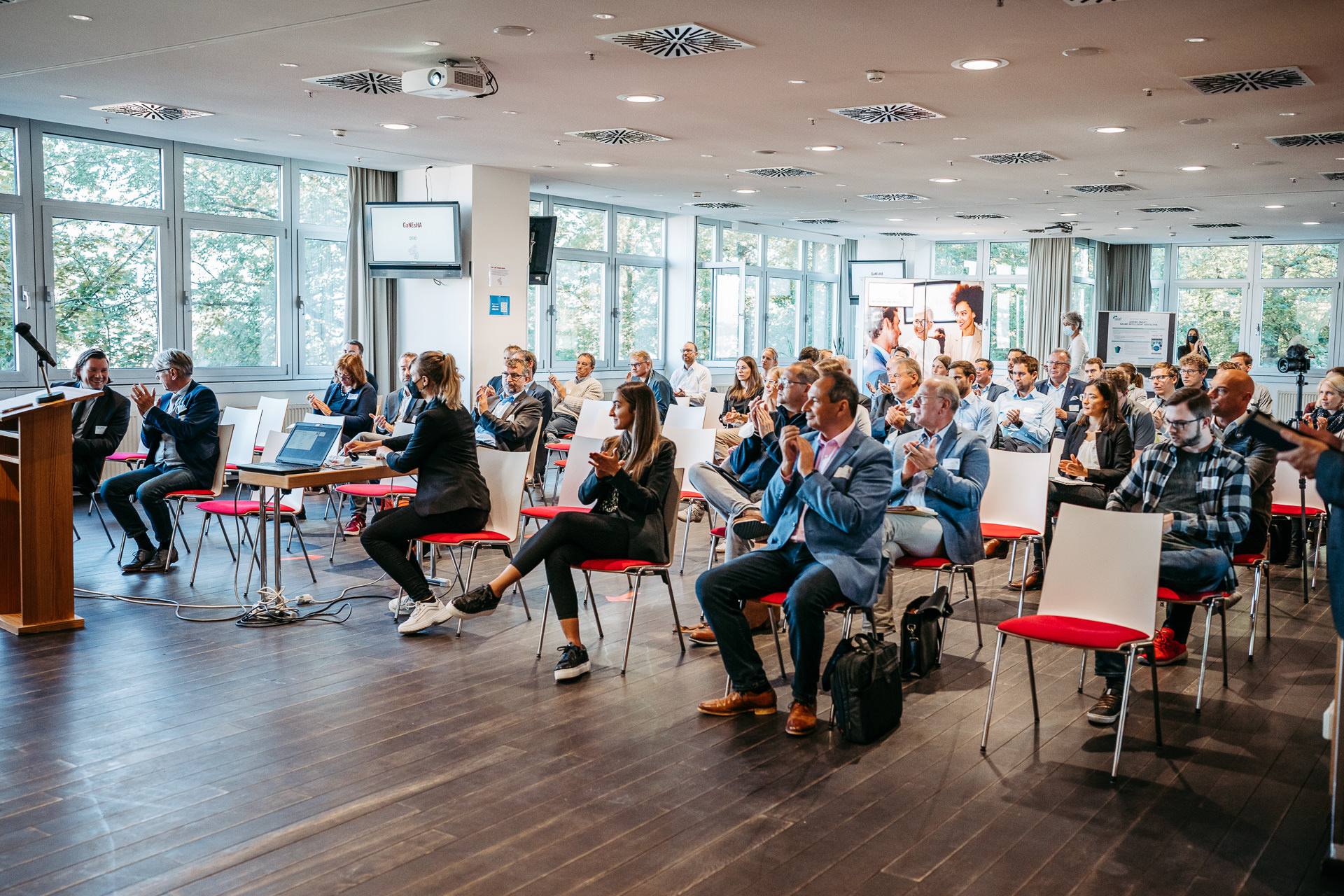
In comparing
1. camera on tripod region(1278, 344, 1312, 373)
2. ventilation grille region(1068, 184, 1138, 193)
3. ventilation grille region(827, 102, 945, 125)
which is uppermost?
ventilation grille region(1068, 184, 1138, 193)

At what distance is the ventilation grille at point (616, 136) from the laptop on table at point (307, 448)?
14.1ft

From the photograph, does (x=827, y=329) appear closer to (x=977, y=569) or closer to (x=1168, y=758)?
(x=977, y=569)

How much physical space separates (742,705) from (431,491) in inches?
79.6

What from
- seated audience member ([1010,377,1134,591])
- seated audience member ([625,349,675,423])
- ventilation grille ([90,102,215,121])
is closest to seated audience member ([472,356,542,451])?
seated audience member ([625,349,675,423])

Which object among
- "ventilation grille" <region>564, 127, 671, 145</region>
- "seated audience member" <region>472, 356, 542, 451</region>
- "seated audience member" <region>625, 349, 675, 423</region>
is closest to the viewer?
"seated audience member" <region>472, 356, 542, 451</region>

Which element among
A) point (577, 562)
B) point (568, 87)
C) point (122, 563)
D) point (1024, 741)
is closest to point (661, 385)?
point (568, 87)

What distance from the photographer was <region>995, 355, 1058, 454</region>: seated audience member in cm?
733

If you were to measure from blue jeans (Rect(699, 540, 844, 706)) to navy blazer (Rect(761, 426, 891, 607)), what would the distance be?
68 mm

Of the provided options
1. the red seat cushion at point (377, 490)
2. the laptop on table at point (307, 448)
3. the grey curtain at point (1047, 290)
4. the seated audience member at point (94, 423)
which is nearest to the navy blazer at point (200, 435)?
the red seat cushion at point (377, 490)

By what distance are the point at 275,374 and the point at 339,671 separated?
7174mm

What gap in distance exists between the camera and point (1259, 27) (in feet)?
18.2

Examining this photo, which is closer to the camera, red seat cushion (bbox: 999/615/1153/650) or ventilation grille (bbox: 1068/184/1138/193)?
red seat cushion (bbox: 999/615/1153/650)

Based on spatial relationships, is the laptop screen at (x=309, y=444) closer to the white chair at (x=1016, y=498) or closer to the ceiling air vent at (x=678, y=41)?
the ceiling air vent at (x=678, y=41)

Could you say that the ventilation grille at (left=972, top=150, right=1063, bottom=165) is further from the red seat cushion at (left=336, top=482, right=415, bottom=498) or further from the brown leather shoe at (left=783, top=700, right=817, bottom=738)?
the brown leather shoe at (left=783, top=700, right=817, bottom=738)
